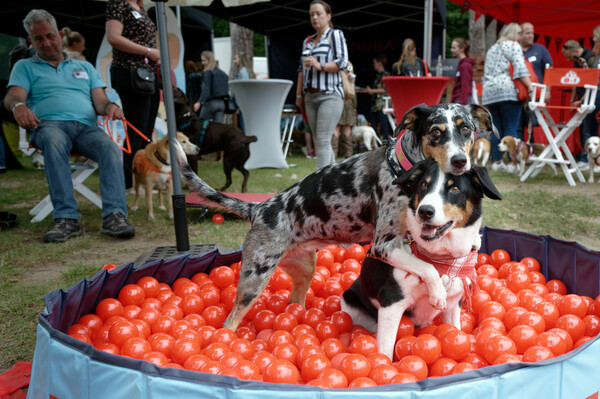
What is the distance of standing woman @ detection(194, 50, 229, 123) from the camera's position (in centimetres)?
999

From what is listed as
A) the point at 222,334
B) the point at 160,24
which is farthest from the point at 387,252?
the point at 160,24

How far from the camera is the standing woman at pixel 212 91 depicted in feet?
32.8

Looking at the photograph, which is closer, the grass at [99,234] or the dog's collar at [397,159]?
the dog's collar at [397,159]

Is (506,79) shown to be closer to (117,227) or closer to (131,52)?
(131,52)

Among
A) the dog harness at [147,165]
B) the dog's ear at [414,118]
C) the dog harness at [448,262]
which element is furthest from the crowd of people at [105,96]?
the dog harness at [448,262]

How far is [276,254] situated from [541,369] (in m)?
1.29

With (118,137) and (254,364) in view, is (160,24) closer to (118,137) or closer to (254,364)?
(254,364)

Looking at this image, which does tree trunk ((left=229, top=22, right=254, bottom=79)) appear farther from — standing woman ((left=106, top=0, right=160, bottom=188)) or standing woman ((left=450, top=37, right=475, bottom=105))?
standing woman ((left=106, top=0, right=160, bottom=188))

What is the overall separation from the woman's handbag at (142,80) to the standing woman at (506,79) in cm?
523

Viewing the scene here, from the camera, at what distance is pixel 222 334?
7.91 ft

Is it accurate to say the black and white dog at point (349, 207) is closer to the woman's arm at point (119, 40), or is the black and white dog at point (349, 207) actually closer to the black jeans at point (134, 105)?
the woman's arm at point (119, 40)

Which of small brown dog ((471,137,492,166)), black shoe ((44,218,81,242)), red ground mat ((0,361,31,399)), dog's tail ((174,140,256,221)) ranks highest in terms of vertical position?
dog's tail ((174,140,256,221))

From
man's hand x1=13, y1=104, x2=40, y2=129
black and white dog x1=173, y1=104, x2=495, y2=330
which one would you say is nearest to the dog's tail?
black and white dog x1=173, y1=104, x2=495, y2=330

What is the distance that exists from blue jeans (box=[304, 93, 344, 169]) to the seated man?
6.74 ft
